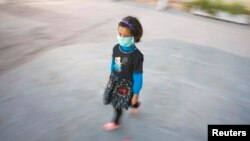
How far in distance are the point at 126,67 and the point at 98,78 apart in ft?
6.94

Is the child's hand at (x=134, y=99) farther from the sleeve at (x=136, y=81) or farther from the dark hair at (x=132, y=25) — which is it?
the dark hair at (x=132, y=25)

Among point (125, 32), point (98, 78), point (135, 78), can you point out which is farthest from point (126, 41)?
point (98, 78)

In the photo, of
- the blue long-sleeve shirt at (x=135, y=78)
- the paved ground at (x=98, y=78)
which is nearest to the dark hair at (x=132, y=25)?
the blue long-sleeve shirt at (x=135, y=78)

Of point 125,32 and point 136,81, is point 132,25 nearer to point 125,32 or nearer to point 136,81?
point 125,32

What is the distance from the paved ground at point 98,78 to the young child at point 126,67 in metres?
0.52

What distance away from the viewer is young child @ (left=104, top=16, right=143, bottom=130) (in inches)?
128

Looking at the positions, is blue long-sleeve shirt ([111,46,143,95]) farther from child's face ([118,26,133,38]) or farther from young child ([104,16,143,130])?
child's face ([118,26,133,38])

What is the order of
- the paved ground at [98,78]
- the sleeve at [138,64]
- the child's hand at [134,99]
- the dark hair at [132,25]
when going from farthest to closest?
the paved ground at [98,78] < the child's hand at [134,99] < the sleeve at [138,64] < the dark hair at [132,25]

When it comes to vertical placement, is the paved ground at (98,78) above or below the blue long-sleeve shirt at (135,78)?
below

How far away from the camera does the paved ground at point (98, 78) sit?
13.1ft

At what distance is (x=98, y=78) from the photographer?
5.48 m

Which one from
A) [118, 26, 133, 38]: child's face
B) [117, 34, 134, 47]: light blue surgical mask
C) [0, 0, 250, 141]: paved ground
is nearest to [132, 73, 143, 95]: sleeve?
[117, 34, 134, 47]: light blue surgical mask

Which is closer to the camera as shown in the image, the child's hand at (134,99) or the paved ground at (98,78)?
the child's hand at (134,99)

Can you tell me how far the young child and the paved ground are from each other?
0.52m
